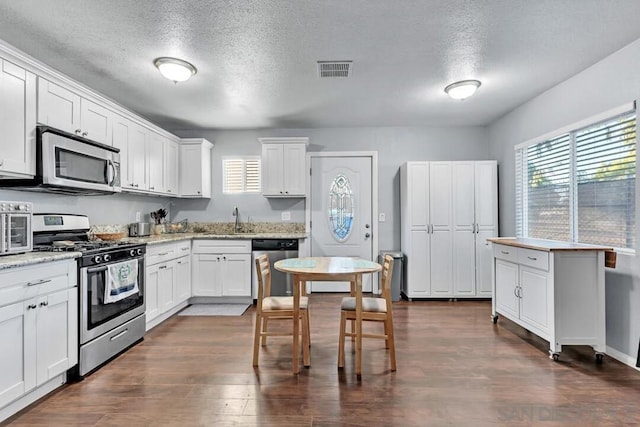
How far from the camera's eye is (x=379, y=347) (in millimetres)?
→ 2965

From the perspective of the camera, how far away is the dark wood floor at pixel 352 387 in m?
1.95

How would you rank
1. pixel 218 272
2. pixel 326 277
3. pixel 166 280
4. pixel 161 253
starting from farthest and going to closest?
pixel 218 272 < pixel 166 280 < pixel 161 253 < pixel 326 277

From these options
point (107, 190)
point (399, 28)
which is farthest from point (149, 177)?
point (399, 28)

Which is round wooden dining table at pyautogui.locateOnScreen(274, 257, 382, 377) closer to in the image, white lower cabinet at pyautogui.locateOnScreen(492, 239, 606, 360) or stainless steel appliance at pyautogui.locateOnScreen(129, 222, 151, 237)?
white lower cabinet at pyautogui.locateOnScreen(492, 239, 606, 360)

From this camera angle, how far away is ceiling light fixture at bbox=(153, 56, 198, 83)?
9.27 feet

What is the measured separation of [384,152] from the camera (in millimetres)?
5082

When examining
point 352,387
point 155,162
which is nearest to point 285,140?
point 155,162

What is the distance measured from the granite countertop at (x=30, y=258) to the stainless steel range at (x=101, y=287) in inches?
4.8

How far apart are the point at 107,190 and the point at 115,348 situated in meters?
1.43

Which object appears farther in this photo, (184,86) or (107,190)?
(184,86)

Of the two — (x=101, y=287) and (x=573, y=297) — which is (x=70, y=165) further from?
(x=573, y=297)

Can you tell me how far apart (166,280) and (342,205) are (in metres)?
2.61

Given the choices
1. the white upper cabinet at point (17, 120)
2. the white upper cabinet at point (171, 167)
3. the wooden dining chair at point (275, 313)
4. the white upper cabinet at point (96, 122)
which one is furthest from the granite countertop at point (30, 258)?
the white upper cabinet at point (171, 167)

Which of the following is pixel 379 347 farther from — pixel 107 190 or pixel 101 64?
pixel 101 64
